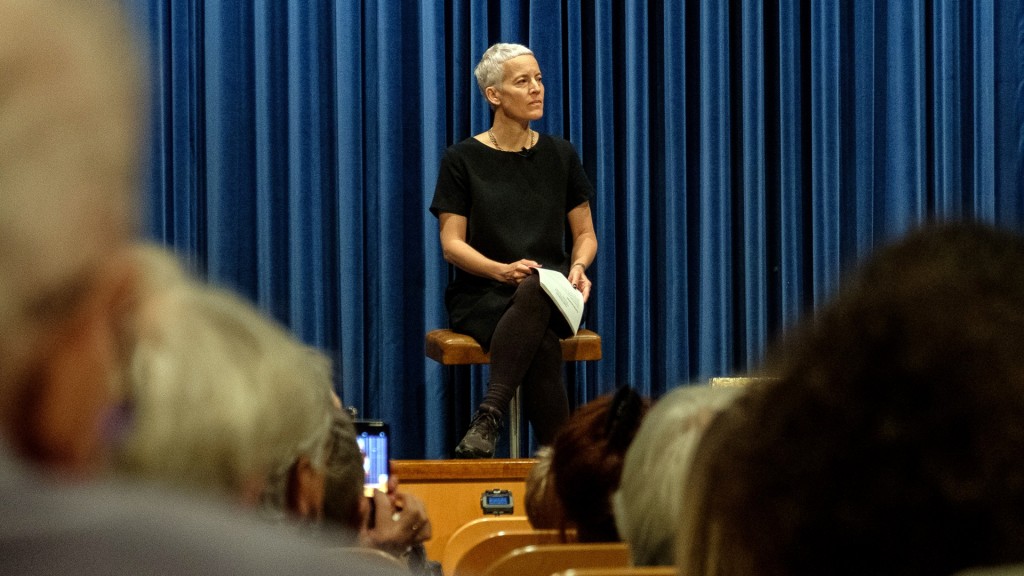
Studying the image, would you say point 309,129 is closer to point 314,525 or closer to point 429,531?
point 429,531

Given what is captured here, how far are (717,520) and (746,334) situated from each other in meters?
4.36

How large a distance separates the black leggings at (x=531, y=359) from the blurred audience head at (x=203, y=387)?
312cm

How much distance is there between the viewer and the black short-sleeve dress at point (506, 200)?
13.7ft

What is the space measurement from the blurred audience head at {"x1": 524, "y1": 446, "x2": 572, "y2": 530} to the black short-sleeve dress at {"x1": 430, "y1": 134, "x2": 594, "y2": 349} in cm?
225

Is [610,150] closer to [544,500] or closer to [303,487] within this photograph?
[544,500]

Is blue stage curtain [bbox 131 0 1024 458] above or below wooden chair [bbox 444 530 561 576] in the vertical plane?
above

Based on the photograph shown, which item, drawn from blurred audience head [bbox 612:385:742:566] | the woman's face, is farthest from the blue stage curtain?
blurred audience head [bbox 612:385:742:566]

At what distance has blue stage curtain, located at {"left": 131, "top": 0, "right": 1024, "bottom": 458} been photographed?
4.88 meters

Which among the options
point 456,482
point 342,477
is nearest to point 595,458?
point 342,477

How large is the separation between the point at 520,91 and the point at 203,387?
3.68 meters

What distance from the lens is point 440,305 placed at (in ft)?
15.9

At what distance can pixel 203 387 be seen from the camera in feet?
1.76

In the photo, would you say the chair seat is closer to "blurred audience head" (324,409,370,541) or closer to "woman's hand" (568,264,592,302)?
"woman's hand" (568,264,592,302)

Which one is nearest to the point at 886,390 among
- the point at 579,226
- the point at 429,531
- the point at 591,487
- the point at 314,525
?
the point at 314,525
